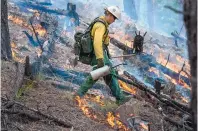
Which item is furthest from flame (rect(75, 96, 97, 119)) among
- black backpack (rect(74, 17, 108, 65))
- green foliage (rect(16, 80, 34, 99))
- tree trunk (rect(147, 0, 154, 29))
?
tree trunk (rect(147, 0, 154, 29))

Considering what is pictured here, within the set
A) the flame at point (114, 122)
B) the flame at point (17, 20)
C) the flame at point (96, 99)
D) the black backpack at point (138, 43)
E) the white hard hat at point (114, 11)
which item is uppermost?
the white hard hat at point (114, 11)

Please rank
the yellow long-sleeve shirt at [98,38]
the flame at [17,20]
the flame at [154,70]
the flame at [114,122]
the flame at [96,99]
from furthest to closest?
the flame at [17,20] < the flame at [154,70] < the flame at [96,99] < the yellow long-sleeve shirt at [98,38] < the flame at [114,122]

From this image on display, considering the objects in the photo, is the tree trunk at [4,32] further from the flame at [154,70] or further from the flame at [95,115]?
the flame at [154,70]

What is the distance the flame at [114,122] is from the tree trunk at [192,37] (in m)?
3.48

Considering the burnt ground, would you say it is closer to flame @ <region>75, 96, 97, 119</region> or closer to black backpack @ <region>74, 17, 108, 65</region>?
flame @ <region>75, 96, 97, 119</region>

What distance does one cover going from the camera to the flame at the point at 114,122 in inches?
218

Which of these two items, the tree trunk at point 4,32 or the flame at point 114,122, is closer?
the flame at point 114,122

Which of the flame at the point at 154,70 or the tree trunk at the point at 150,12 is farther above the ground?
the tree trunk at the point at 150,12

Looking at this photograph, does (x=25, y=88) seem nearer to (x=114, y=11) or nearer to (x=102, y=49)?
(x=102, y=49)

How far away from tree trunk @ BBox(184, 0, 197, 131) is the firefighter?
3939 mm

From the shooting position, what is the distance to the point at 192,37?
2.02 metres

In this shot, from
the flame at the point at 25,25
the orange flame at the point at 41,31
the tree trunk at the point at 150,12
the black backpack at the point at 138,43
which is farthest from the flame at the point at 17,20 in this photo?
the tree trunk at the point at 150,12

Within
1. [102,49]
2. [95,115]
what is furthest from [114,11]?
[95,115]

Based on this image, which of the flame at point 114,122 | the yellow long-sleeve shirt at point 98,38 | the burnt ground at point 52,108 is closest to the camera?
the burnt ground at point 52,108
